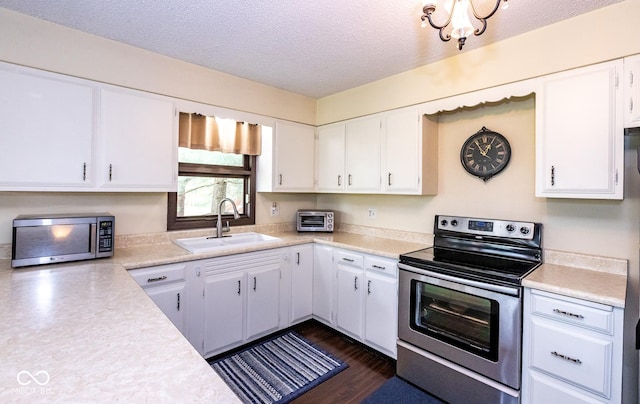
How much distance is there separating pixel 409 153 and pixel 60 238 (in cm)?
262

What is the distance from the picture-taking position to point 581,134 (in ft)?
5.98

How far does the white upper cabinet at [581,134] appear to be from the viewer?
67.8 inches

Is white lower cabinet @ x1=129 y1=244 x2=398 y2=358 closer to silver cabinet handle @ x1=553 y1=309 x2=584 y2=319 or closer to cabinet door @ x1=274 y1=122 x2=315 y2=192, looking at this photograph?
cabinet door @ x1=274 y1=122 x2=315 y2=192

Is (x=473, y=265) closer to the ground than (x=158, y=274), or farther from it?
farther from it

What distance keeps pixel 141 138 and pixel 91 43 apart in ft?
2.27

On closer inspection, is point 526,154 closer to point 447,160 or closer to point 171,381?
point 447,160

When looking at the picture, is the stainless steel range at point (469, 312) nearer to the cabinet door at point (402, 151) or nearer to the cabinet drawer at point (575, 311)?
the cabinet drawer at point (575, 311)

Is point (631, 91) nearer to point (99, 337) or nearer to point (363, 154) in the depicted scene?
point (363, 154)

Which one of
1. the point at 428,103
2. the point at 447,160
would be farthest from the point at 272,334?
the point at 428,103

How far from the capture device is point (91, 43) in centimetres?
213

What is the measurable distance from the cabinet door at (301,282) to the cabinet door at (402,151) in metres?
1.00

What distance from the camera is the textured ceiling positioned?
1.77m

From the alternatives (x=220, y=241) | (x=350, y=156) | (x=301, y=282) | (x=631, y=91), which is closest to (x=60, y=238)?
(x=220, y=241)

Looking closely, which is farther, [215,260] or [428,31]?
[215,260]
